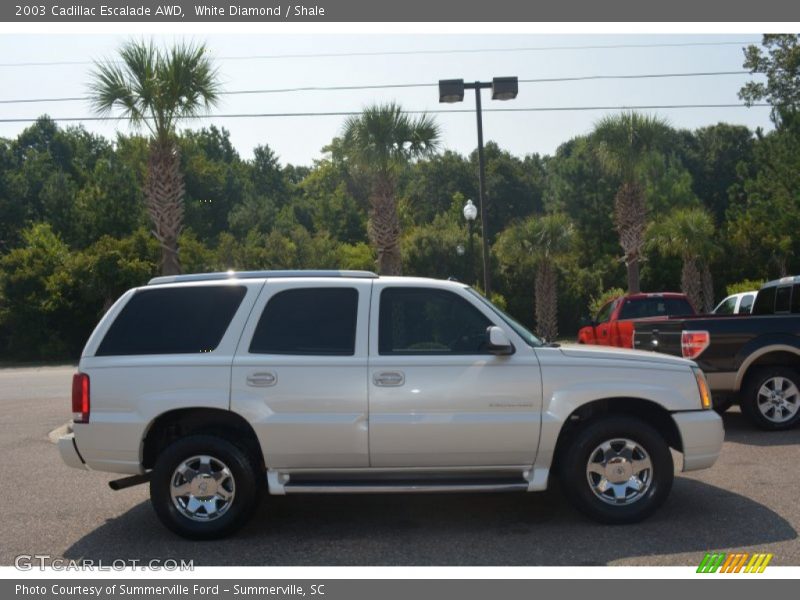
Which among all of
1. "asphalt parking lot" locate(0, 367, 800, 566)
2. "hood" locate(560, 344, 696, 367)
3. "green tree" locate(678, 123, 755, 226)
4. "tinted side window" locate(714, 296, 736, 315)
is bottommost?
"asphalt parking lot" locate(0, 367, 800, 566)

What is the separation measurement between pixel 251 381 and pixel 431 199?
205 ft

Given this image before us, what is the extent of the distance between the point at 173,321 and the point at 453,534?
2.73m

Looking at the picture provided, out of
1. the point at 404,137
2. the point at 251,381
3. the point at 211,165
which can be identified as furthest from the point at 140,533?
the point at 211,165

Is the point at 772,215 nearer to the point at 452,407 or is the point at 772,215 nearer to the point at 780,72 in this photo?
the point at 780,72

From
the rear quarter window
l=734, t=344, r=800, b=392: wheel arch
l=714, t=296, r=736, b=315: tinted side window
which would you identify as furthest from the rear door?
l=714, t=296, r=736, b=315: tinted side window

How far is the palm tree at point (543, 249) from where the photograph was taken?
30.4 m

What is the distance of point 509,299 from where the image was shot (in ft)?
129

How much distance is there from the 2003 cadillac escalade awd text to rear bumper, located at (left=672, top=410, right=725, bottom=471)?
0.03 feet

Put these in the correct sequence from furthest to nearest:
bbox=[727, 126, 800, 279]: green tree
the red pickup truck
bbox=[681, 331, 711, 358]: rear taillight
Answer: bbox=[727, 126, 800, 279]: green tree → the red pickup truck → bbox=[681, 331, 711, 358]: rear taillight

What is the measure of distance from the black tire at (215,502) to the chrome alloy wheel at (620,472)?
2.63 metres

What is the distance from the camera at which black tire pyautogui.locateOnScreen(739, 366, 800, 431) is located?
10.5 meters

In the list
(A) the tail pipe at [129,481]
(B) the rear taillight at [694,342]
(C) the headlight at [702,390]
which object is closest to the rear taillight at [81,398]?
(A) the tail pipe at [129,481]

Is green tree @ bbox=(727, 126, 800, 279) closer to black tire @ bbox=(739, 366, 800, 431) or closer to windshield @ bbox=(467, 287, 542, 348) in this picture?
black tire @ bbox=(739, 366, 800, 431)

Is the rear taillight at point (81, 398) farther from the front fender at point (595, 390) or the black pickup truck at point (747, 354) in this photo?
the black pickup truck at point (747, 354)
